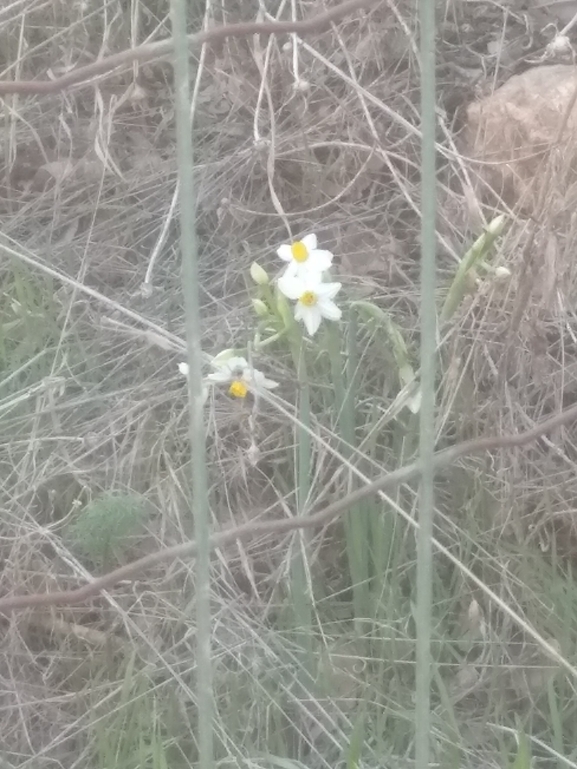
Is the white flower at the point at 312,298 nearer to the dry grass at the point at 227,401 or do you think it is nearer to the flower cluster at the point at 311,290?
the flower cluster at the point at 311,290

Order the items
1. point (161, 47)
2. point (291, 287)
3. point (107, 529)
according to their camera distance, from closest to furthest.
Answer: point (161, 47) → point (291, 287) → point (107, 529)

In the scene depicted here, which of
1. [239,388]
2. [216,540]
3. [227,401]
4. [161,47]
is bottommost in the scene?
[227,401]

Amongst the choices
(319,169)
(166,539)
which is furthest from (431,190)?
(319,169)

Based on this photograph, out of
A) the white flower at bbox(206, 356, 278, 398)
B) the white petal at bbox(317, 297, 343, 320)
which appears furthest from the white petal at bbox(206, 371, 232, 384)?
the white petal at bbox(317, 297, 343, 320)

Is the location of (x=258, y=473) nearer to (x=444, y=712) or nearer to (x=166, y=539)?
(x=166, y=539)

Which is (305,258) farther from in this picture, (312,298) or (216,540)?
(216,540)

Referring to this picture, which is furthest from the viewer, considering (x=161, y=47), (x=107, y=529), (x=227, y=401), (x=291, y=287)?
(x=227, y=401)

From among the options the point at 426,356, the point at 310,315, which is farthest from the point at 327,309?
the point at 426,356

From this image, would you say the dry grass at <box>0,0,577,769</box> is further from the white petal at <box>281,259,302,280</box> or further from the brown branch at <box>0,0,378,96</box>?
the brown branch at <box>0,0,378,96</box>
